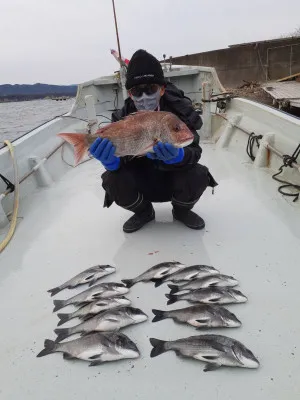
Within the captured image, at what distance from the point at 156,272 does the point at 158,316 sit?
0.50 metres

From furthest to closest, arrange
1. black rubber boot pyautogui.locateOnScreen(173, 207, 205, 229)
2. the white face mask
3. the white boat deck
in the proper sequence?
black rubber boot pyautogui.locateOnScreen(173, 207, 205, 229) < the white face mask < the white boat deck

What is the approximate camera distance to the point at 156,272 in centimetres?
268

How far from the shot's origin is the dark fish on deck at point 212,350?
178cm

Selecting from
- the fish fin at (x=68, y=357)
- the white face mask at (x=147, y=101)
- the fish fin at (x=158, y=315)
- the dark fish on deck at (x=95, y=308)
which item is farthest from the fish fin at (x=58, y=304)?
the white face mask at (x=147, y=101)

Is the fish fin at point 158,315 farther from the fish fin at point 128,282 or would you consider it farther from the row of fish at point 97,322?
the fish fin at point 128,282

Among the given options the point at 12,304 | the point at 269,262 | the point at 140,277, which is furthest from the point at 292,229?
the point at 12,304

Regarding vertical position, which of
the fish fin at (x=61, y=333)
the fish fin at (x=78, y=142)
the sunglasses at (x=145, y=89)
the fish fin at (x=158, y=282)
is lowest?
the fish fin at (x=158, y=282)

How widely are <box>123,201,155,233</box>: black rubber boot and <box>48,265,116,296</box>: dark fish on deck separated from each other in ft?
→ 2.51

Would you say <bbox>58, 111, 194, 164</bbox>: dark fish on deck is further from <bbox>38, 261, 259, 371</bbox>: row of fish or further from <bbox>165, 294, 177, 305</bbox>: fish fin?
<bbox>165, 294, 177, 305</bbox>: fish fin

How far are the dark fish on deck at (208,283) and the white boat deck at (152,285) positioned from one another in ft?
0.34

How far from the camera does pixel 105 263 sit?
9.73 ft

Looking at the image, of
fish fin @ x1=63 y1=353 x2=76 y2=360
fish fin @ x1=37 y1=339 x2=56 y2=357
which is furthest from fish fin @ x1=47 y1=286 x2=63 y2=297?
fish fin @ x1=63 y1=353 x2=76 y2=360

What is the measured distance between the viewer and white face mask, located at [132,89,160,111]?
306 cm

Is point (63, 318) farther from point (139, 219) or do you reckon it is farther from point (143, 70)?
point (143, 70)
